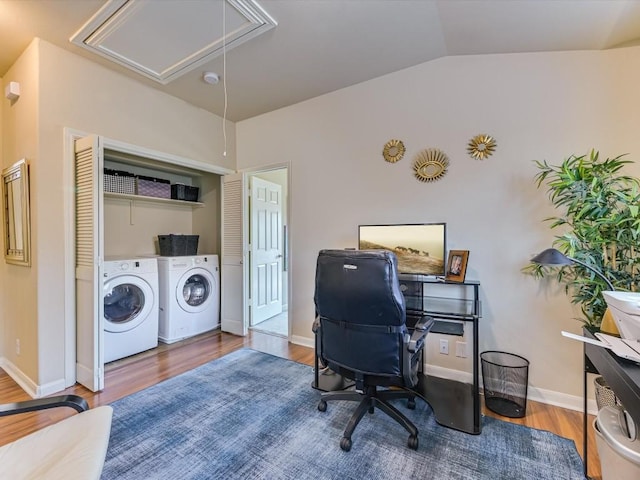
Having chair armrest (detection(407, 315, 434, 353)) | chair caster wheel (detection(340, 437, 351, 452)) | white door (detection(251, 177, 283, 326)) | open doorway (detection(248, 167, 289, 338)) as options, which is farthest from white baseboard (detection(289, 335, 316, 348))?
chair armrest (detection(407, 315, 434, 353))

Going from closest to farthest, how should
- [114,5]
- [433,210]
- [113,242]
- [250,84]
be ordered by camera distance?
1. [114,5]
2. [433,210]
3. [250,84]
4. [113,242]

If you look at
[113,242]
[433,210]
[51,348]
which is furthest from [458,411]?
[113,242]

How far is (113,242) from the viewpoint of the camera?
3.44m

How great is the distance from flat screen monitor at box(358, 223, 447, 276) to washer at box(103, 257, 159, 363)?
223 centimetres

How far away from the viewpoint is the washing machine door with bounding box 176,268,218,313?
341cm

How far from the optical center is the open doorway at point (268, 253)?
3.81 meters

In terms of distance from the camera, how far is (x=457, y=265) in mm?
2295

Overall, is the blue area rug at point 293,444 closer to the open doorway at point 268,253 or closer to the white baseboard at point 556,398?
the white baseboard at point 556,398

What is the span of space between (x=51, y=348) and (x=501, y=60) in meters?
4.09

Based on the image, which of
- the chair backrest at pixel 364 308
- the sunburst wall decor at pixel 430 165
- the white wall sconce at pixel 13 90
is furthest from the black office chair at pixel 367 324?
the white wall sconce at pixel 13 90

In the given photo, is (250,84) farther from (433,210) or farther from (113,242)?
(113,242)

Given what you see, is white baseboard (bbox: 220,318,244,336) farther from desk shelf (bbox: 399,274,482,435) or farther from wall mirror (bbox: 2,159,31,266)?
desk shelf (bbox: 399,274,482,435)

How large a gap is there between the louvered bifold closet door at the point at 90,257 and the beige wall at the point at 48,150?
0.12 metres

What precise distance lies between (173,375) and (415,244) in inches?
92.3
